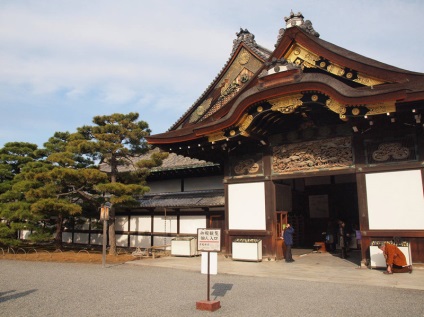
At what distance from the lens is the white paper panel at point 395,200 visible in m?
11.5

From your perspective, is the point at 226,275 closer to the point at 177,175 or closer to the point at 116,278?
the point at 116,278

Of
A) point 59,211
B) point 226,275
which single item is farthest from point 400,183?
point 59,211

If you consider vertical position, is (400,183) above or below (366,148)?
below

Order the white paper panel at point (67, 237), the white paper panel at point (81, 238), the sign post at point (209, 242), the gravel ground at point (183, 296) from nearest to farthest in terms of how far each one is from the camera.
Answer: the gravel ground at point (183, 296) → the sign post at point (209, 242) → the white paper panel at point (81, 238) → the white paper panel at point (67, 237)

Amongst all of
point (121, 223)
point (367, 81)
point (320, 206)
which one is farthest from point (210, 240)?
point (121, 223)

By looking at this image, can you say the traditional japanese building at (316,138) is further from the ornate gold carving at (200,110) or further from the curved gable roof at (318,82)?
the ornate gold carving at (200,110)

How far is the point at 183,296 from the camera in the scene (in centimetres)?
845

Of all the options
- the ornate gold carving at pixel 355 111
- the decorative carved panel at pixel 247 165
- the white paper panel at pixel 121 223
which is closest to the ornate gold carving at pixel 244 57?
the decorative carved panel at pixel 247 165

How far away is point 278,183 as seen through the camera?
50.3 feet

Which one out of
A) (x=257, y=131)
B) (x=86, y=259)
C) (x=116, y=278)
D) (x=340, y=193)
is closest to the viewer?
(x=116, y=278)

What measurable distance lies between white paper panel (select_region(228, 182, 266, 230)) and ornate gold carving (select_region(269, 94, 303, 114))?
3390 millimetres

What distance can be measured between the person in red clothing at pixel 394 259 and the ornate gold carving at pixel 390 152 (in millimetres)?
3007

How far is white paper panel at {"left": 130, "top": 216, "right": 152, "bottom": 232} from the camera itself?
67.6 ft

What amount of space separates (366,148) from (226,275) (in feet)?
21.4
